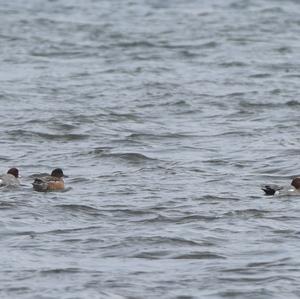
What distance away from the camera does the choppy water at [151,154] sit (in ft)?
42.6

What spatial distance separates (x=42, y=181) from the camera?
16.7 meters

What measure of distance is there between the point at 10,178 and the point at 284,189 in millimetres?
3453

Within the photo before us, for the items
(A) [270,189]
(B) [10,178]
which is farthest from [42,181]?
(A) [270,189]

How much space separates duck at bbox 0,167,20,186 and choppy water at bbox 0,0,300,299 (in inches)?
10.7

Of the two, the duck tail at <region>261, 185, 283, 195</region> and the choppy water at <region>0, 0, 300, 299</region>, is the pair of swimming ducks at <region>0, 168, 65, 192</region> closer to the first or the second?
the choppy water at <region>0, 0, 300, 299</region>

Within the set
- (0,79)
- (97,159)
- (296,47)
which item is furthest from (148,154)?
(296,47)

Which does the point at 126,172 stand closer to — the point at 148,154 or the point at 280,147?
the point at 148,154

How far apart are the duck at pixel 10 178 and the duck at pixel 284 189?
3136 millimetres

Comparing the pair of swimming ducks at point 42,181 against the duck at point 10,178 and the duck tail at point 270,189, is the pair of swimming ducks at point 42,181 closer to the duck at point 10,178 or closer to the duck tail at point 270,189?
the duck at point 10,178

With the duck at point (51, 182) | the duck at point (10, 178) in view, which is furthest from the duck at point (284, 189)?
the duck at point (10, 178)

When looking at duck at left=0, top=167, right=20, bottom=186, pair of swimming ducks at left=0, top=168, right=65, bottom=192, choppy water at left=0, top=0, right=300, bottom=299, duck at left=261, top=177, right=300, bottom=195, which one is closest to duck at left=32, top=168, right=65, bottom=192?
pair of swimming ducks at left=0, top=168, right=65, bottom=192

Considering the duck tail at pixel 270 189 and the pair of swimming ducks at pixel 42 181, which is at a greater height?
the pair of swimming ducks at pixel 42 181

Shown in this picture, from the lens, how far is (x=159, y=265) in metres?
13.2

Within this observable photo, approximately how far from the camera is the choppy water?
1298 cm
